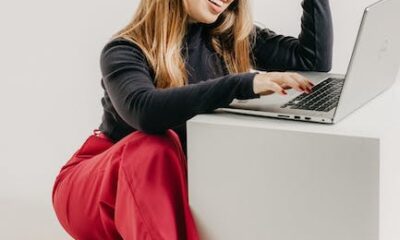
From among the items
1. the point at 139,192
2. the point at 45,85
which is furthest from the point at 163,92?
the point at 45,85

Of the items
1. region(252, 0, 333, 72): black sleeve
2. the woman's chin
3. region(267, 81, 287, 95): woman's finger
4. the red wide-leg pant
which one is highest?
the woman's chin

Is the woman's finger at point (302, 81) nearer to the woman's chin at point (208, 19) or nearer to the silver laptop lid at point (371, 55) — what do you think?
the silver laptop lid at point (371, 55)

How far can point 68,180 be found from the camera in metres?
1.85

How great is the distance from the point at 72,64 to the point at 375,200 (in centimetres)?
149

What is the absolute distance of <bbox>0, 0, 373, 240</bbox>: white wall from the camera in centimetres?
271

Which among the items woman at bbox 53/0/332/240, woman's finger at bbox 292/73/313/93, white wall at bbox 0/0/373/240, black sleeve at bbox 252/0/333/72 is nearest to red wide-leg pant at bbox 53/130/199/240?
woman at bbox 53/0/332/240

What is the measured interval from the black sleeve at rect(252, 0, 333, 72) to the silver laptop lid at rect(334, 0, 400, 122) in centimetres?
34

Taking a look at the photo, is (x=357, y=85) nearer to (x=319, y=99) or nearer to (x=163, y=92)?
(x=319, y=99)

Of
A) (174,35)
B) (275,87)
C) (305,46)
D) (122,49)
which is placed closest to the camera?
(275,87)

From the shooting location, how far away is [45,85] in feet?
9.23

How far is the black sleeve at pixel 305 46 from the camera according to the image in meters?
2.06

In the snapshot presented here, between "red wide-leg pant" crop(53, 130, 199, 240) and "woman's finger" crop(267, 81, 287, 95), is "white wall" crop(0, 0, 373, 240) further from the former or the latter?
"woman's finger" crop(267, 81, 287, 95)

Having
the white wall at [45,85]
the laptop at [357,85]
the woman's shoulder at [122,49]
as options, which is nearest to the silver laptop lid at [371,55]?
the laptop at [357,85]

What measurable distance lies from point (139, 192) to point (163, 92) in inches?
7.3
